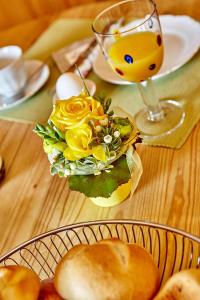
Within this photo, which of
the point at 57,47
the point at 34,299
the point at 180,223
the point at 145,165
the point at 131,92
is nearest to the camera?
the point at 34,299

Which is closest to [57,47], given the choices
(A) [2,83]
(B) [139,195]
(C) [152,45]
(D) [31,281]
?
(A) [2,83]

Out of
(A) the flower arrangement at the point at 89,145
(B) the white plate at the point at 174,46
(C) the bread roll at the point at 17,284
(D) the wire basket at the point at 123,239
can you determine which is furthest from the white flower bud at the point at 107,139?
(B) the white plate at the point at 174,46

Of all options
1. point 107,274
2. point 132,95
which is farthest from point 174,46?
point 107,274

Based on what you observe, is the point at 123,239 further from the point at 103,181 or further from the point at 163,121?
the point at 163,121

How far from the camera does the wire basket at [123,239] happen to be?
0.62 m

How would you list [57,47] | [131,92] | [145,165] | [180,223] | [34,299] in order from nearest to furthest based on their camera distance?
1. [34,299]
2. [180,223]
3. [145,165]
4. [131,92]
5. [57,47]

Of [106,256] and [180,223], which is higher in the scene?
[106,256]

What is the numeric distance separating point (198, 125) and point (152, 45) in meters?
0.16

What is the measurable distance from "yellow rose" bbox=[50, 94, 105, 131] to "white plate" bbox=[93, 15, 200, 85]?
1.01ft

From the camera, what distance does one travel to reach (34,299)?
516 mm

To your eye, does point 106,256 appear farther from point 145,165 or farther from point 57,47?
point 57,47

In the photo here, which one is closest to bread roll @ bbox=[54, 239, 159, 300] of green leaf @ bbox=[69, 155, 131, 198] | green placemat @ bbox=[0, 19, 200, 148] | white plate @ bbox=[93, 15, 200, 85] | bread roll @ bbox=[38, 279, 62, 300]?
Answer: bread roll @ bbox=[38, 279, 62, 300]

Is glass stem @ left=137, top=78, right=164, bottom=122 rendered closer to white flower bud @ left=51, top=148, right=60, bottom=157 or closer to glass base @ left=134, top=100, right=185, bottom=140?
glass base @ left=134, top=100, right=185, bottom=140

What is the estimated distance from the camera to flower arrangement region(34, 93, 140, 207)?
682 millimetres
